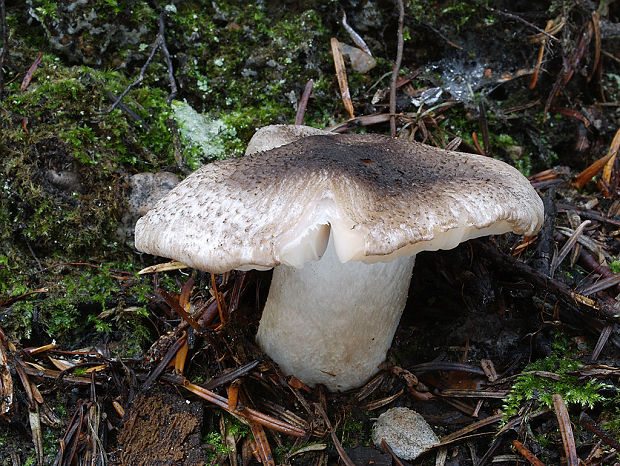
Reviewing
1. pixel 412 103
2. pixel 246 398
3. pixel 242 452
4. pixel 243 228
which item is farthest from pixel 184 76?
pixel 242 452

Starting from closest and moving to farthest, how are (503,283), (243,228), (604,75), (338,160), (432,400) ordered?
(243,228), (338,160), (432,400), (503,283), (604,75)

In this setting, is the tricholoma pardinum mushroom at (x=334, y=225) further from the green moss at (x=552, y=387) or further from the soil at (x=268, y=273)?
the green moss at (x=552, y=387)

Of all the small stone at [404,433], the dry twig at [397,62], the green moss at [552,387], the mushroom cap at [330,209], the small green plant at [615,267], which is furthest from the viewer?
the dry twig at [397,62]

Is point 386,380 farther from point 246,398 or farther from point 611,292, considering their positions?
point 611,292

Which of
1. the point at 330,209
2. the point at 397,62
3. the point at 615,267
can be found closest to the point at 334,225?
the point at 330,209

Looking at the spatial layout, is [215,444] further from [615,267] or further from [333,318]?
[615,267]

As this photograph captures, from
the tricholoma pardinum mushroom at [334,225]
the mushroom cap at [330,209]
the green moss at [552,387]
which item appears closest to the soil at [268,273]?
the green moss at [552,387]
